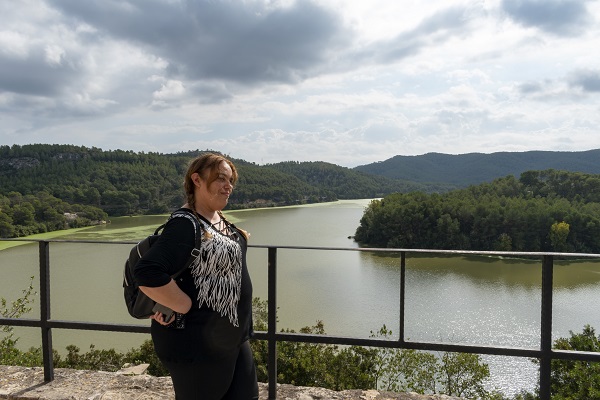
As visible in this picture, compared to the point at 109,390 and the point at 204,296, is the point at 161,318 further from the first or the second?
the point at 109,390

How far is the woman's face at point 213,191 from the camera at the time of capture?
1.31 meters

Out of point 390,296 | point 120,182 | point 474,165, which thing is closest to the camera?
point 390,296

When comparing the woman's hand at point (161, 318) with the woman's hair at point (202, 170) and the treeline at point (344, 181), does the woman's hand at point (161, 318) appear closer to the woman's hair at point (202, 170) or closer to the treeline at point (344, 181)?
the woman's hair at point (202, 170)

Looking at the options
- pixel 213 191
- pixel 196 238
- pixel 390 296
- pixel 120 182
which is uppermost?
pixel 120 182

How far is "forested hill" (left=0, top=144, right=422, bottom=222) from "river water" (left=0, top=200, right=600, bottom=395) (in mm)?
35293

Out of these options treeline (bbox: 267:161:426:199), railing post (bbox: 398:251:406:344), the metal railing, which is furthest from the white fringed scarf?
treeline (bbox: 267:161:426:199)

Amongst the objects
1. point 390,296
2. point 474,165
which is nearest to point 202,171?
point 390,296

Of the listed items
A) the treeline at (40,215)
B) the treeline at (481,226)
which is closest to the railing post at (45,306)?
the treeline at (40,215)

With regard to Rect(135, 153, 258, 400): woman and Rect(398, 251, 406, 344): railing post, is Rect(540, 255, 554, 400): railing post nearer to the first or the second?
Rect(398, 251, 406, 344): railing post

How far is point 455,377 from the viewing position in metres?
7.60

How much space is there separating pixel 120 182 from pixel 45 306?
62.0 meters

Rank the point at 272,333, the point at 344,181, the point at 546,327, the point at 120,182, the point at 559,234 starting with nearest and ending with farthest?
the point at 546,327 < the point at 272,333 < the point at 559,234 < the point at 120,182 < the point at 344,181

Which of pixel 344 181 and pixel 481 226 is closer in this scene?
pixel 481 226

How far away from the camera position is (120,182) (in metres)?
60.1
